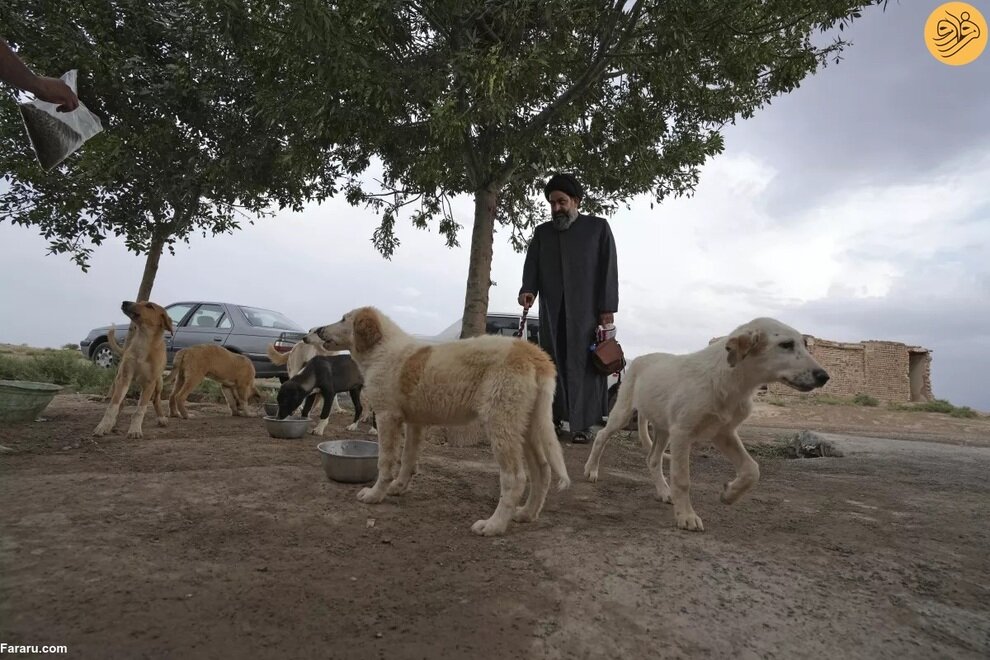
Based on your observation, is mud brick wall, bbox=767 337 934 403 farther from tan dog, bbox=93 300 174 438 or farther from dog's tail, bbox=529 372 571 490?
tan dog, bbox=93 300 174 438

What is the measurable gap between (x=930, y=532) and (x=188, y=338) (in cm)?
1306

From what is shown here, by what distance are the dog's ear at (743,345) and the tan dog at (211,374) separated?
6629mm

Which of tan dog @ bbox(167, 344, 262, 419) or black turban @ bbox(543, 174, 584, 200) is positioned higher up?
black turban @ bbox(543, 174, 584, 200)

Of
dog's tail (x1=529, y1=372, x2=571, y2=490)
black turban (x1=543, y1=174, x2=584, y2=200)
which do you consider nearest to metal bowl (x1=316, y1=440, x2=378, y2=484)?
dog's tail (x1=529, y1=372, x2=571, y2=490)

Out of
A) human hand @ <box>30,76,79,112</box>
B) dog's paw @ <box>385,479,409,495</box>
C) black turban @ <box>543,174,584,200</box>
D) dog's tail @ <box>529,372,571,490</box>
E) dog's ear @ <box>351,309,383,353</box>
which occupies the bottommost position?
dog's paw @ <box>385,479,409,495</box>

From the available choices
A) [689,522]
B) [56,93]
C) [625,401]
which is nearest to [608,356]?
[625,401]

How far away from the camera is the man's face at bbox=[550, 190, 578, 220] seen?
17.6 ft

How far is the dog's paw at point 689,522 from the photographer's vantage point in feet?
10.7

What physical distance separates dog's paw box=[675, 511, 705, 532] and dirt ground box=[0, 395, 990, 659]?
0.10 m

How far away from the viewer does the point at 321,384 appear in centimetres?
656

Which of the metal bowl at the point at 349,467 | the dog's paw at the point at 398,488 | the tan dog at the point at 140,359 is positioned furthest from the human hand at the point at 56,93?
the dog's paw at the point at 398,488

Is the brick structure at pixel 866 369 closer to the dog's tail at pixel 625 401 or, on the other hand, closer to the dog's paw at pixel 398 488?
the dog's tail at pixel 625 401

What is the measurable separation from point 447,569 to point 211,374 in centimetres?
605

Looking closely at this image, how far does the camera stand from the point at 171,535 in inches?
107
